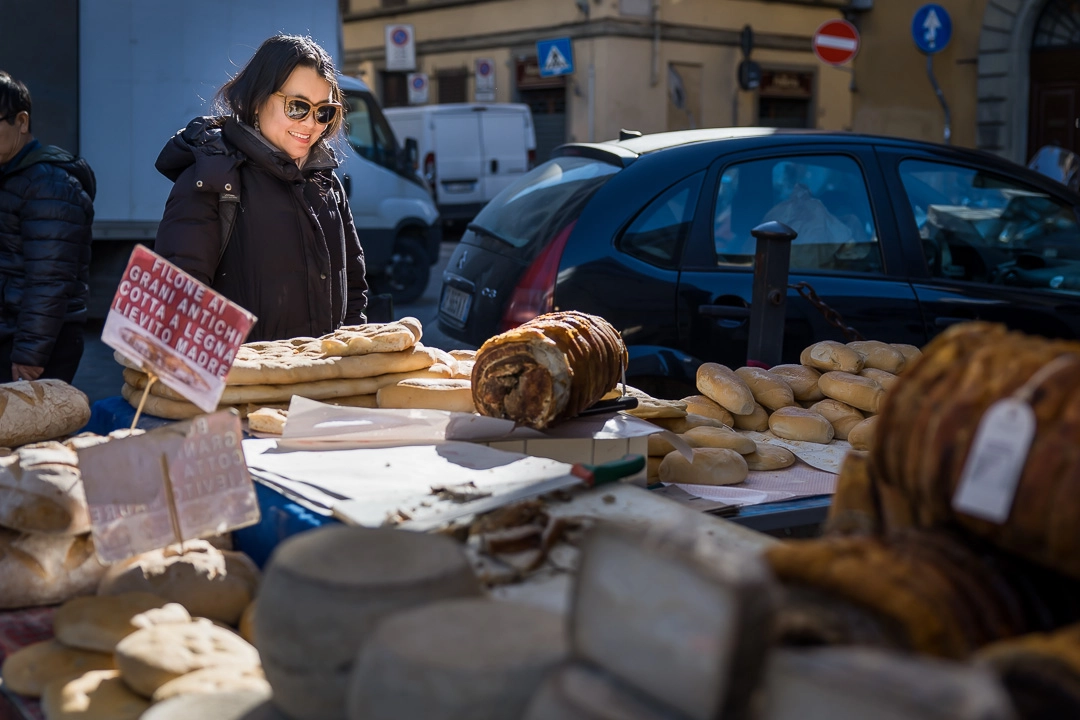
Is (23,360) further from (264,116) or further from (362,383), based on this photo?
(362,383)

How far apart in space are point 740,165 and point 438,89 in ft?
62.3

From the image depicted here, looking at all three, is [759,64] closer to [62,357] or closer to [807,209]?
[807,209]

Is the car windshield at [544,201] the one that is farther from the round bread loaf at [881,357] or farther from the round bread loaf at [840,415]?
the round bread loaf at [840,415]

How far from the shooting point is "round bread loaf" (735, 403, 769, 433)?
301cm

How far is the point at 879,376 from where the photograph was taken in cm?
321

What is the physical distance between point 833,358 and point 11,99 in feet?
9.59

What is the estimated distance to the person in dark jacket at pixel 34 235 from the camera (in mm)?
3750

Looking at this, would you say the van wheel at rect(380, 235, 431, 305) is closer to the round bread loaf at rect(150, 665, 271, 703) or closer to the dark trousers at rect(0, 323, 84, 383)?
the dark trousers at rect(0, 323, 84, 383)

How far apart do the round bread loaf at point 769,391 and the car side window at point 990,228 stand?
2005 millimetres

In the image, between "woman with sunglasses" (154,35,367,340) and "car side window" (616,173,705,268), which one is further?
"car side window" (616,173,705,268)

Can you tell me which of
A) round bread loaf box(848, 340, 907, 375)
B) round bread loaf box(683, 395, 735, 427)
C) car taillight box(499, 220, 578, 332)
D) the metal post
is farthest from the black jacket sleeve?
round bread loaf box(848, 340, 907, 375)

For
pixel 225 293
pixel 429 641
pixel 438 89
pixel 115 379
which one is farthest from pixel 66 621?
pixel 438 89

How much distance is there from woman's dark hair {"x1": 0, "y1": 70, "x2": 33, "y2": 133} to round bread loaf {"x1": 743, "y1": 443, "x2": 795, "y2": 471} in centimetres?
280

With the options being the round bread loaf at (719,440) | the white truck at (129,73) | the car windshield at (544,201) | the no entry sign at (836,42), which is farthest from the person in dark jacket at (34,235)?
the no entry sign at (836,42)
